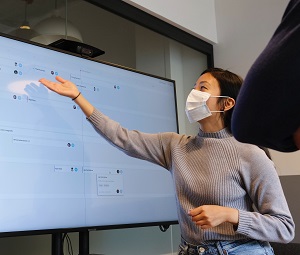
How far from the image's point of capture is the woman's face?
161cm

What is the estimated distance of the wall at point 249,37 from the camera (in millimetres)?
2658

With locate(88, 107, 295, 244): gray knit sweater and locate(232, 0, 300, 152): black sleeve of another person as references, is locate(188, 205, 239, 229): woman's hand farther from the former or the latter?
locate(232, 0, 300, 152): black sleeve of another person

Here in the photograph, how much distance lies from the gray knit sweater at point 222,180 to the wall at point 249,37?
127 centimetres

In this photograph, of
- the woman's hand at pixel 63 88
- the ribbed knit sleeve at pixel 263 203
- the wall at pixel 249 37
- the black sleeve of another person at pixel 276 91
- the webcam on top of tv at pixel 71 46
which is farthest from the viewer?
the wall at pixel 249 37

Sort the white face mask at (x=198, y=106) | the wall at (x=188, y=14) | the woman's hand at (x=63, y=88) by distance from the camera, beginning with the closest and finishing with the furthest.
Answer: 1. the woman's hand at (x=63, y=88)
2. the white face mask at (x=198, y=106)
3. the wall at (x=188, y=14)

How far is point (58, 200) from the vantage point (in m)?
1.75

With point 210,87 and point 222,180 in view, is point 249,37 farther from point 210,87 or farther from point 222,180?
point 222,180

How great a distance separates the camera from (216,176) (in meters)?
1.45

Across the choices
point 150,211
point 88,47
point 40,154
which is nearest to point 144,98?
point 88,47

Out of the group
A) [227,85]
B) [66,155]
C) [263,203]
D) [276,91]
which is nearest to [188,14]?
[227,85]

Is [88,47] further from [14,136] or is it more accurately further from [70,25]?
[14,136]

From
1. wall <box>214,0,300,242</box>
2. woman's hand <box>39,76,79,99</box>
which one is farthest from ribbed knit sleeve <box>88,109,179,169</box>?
wall <box>214,0,300,242</box>

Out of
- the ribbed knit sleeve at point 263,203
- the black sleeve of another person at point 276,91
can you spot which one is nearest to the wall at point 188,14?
the ribbed knit sleeve at point 263,203

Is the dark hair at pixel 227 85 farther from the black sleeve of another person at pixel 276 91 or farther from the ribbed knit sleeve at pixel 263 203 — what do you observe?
the black sleeve of another person at pixel 276 91
